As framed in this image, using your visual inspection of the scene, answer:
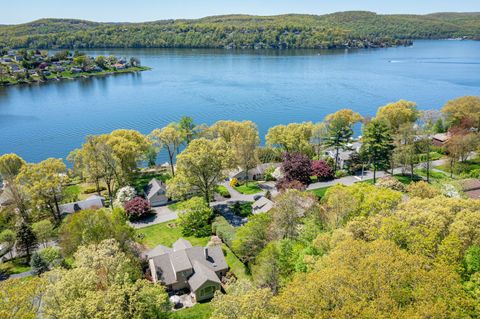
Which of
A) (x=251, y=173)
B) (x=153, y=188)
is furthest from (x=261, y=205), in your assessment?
(x=153, y=188)

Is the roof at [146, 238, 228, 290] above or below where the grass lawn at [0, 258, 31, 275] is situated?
above

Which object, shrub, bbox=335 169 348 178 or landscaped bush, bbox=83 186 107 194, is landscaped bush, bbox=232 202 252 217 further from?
landscaped bush, bbox=83 186 107 194

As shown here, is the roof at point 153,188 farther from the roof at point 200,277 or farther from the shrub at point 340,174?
the shrub at point 340,174

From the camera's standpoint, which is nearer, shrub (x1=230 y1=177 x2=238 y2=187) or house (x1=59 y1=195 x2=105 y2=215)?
house (x1=59 y1=195 x2=105 y2=215)

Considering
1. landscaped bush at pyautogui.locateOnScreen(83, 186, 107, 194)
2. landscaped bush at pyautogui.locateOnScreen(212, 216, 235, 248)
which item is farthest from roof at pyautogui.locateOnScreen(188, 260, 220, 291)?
landscaped bush at pyautogui.locateOnScreen(83, 186, 107, 194)

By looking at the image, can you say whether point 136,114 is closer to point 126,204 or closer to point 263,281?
point 126,204

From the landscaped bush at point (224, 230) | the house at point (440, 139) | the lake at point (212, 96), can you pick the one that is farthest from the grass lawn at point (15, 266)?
the house at point (440, 139)

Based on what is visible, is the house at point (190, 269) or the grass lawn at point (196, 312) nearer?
the grass lawn at point (196, 312)
